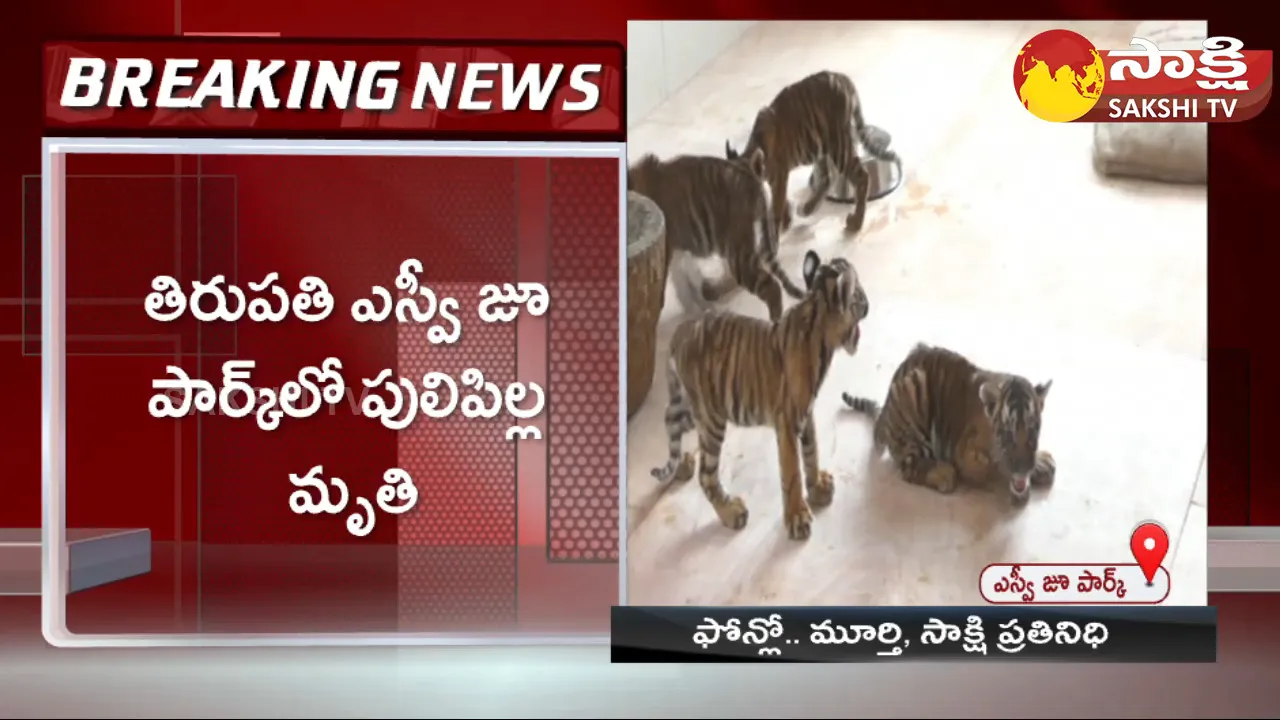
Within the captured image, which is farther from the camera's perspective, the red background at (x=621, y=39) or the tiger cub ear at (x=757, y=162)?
the red background at (x=621, y=39)

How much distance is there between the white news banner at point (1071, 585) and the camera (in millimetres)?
4695

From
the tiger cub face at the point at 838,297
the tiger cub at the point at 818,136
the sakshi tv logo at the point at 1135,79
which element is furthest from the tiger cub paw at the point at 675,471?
the sakshi tv logo at the point at 1135,79

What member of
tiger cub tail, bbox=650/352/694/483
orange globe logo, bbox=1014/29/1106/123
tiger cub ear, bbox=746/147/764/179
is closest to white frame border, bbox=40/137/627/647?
tiger cub tail, bbox=650/352/694/483

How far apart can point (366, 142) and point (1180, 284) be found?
2.92 metres

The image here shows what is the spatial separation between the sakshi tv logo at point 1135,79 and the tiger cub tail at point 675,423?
1.57m

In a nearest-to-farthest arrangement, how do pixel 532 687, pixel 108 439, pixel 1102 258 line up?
pixel 532 687, pixel 1102 258, pixel 108 439

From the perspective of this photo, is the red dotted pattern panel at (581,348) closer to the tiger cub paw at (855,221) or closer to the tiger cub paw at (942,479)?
the tiger cub paw at (855,221)

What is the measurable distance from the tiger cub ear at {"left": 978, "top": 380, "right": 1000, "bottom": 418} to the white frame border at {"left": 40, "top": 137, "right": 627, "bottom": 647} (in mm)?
1270

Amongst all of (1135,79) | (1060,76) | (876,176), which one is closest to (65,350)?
(876,176)

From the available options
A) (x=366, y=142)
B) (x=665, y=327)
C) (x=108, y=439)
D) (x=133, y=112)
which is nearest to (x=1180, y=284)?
(x=665, y=327)

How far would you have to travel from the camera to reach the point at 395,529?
4773 millimetres

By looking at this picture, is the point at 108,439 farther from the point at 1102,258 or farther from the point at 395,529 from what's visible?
the point at 1102,258

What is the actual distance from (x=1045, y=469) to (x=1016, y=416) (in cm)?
22

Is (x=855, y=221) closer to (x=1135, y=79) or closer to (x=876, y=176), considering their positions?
(x=876, y=176)
